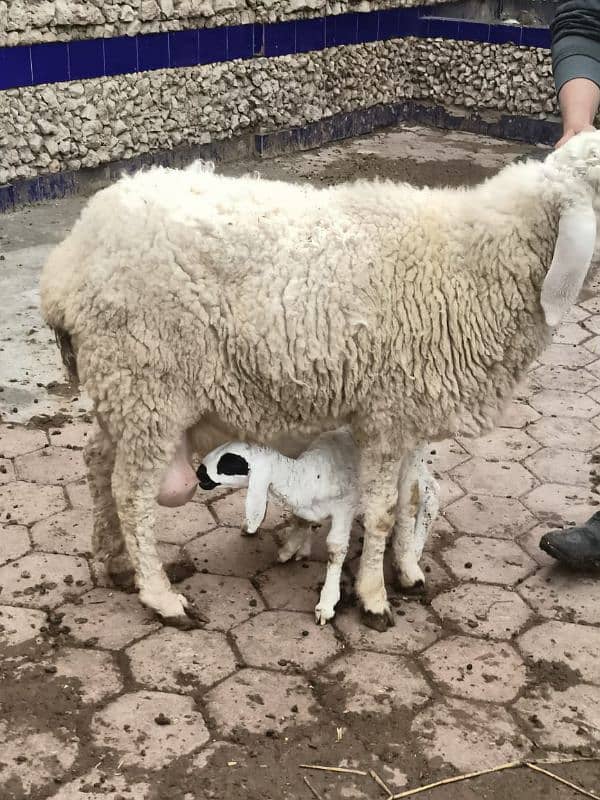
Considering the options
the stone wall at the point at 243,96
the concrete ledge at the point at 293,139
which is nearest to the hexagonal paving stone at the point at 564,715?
the concrete ledge at the point at 293,139

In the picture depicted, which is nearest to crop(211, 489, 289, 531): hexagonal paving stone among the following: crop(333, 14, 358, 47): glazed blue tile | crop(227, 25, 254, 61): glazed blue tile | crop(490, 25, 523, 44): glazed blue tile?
crop(227, 25, 254, 61): glazed blue tile

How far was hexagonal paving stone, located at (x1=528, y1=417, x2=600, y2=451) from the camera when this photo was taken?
4477mm

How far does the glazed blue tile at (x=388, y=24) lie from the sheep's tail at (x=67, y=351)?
7305mm

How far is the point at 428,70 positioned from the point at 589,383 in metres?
6.04

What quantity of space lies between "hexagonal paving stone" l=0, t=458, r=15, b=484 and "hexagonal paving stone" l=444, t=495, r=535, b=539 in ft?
5.69

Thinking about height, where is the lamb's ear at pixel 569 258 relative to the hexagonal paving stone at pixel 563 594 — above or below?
above

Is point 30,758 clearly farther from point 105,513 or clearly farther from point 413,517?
point 413,517

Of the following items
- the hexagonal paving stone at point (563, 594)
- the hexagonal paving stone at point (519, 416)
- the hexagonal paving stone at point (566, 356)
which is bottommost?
the hexagonal paving stone at point (563, 594)

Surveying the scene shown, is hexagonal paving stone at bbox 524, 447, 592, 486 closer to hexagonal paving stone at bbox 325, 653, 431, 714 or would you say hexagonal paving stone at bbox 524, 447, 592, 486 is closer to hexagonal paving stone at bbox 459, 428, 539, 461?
hexagonal paving stone at bbox 459, 428, 539, 461

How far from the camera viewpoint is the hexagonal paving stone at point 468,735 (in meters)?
2.73

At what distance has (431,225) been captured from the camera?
119 inches

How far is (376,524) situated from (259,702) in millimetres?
679

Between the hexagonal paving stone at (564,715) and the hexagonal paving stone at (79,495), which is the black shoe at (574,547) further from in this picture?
the hexagonal paving stone at (79,495)

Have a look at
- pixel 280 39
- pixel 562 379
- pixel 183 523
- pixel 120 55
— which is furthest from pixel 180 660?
pixel 280 39
